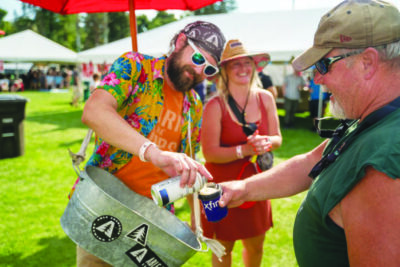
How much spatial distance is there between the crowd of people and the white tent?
69.3 ft

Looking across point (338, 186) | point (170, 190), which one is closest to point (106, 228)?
point (170, 190)

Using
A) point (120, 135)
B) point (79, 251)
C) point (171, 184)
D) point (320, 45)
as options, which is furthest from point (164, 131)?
point (320, 45)

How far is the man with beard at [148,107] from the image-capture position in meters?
1.42

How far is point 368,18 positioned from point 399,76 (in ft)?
0.71

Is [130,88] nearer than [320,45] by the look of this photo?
No

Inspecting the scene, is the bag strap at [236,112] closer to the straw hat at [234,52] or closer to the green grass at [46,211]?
the straw hat at [234,52]

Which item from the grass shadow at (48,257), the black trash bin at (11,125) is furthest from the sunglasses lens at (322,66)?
the black trash bin at (11,125)

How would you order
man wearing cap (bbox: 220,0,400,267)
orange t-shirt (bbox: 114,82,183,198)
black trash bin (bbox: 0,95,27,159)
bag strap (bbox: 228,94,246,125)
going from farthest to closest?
black trash bin (bbox: 0,95,27,159)
bag strap (bbox: 228,94,246,125)
orange t-shirt (bbox: 114,82,183,198)
man wearing cap (bbox: 220,0,400,267)

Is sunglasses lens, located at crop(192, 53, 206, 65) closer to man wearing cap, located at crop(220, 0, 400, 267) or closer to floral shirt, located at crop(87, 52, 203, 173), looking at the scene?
floral shirt, located at crop(87, 52, 203, 173)

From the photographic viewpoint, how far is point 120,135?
1388mm

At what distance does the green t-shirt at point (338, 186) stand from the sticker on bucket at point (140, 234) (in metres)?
0.62

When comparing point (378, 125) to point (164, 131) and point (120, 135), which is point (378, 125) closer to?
point (120, 135)

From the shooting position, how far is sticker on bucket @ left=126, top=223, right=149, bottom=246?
1.32 m

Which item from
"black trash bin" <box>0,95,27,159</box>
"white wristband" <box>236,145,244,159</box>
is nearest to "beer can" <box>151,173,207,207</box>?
"white wristband" <box>236,145,244,159</box>
